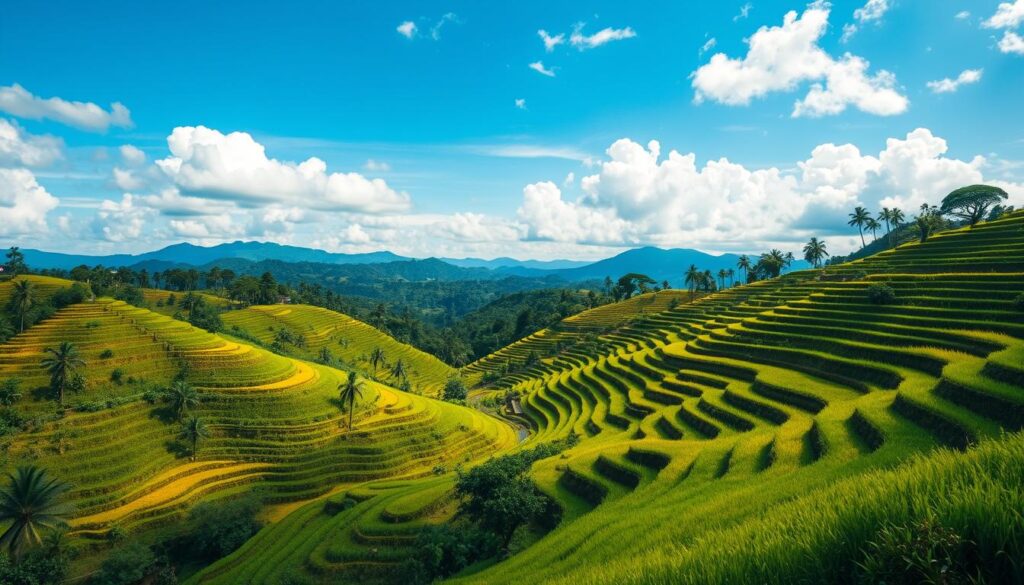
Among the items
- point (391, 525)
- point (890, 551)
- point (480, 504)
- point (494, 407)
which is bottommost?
point (494, 407)

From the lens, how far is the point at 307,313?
138125mm

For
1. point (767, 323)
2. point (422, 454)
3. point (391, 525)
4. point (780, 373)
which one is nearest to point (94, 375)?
point (422, 454)

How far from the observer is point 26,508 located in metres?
28.7

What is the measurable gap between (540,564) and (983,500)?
545 inches

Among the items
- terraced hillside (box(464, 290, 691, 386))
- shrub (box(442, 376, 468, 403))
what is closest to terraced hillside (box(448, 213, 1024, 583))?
shrub (box(442, 376, 468, 403))

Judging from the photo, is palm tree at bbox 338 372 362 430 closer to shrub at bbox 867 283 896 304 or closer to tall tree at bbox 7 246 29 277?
shrub at bbox 867 283 896 304

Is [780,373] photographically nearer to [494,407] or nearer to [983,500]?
[983,500]

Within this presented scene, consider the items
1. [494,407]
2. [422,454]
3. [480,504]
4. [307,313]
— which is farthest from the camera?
[307,313]

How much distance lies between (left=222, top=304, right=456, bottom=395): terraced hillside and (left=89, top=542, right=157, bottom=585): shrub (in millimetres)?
68481

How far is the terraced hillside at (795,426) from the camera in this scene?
557cm

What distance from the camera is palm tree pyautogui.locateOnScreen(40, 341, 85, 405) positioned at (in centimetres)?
4394

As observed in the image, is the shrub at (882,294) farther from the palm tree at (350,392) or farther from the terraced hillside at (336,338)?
the terraced hillside at (336,338)

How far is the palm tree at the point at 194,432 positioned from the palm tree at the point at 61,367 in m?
12.0

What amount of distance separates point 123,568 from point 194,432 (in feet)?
49.4
